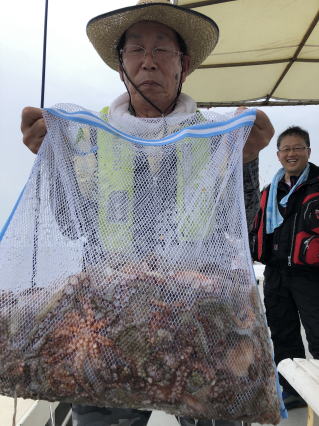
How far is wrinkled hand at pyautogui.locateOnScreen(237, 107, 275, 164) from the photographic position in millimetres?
849

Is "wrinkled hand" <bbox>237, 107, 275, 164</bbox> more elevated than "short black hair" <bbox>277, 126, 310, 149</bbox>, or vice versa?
"short black hair" <bbox>277, 126, 310, 149</bbox>

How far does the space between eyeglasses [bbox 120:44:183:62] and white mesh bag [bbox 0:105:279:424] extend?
0.23 metres

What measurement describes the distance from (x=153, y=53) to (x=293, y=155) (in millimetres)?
1662

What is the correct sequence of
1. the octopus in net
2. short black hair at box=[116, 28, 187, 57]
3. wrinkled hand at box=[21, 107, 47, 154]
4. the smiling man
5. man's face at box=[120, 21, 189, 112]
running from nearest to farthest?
the octopus in net < wrinkled hand at box=[21, 107, 47, 154] < man's face at box=[120, 21, 189, 112] < short black hair at box=[116, 28, 187, 57] < the smiling man

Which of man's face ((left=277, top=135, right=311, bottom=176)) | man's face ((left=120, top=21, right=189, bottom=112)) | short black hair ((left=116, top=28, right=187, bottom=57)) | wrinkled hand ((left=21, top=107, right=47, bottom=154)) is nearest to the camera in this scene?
wrinkled hand ((left=21, top=107, right=47, bottom=154))

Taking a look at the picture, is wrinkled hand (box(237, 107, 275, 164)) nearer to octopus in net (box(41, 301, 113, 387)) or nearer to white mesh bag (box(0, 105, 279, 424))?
white mesh bag (box(0, 105, 279, 424))

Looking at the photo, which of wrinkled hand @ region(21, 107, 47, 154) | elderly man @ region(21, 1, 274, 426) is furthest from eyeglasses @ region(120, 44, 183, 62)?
wrinkled hand @ region(21, 107, 47, 154)

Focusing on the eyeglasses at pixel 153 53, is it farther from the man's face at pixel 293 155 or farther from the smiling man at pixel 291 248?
the man's face at pixel 293 155

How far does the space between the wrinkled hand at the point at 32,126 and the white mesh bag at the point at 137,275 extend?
0.18ft

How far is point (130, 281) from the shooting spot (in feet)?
2.22

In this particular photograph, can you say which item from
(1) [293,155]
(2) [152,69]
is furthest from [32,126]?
(1) [293,155]

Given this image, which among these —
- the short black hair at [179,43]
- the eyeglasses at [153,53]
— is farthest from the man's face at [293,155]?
the eyeglasses at [153,53]

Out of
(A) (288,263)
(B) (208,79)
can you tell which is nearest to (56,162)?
(A) (288,263)

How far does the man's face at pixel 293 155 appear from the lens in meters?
2.37
